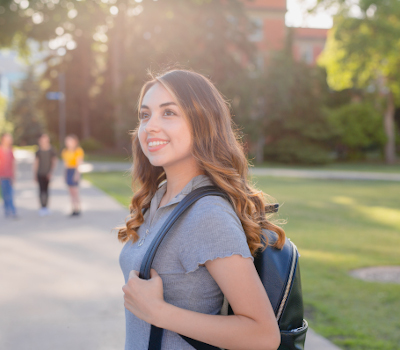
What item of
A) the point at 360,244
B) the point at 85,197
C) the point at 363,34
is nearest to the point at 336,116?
the point at 363,34

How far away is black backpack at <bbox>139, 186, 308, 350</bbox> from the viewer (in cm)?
150

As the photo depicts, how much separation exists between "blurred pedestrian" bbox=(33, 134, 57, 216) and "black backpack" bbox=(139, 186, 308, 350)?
949 centimetres

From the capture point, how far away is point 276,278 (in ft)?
4.94

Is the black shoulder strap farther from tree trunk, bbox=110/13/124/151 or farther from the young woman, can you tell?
tree trunk, bbox=110/13/124/151

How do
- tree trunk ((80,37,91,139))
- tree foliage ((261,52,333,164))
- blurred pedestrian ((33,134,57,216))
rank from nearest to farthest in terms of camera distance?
blurred pedestrian ((33,134,57,216)), tree foliage ((261,52,333,164)), tree trunk ((80,37,91,139))

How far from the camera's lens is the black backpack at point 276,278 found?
1.50 metres

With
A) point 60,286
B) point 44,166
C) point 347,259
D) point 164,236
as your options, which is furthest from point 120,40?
point 164,236

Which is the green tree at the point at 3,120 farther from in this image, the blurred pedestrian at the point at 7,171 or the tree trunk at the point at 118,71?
the blurred pedestrian at the point at 7,171

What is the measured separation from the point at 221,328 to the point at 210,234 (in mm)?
289

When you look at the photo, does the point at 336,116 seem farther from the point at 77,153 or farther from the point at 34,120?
the point at 34,120

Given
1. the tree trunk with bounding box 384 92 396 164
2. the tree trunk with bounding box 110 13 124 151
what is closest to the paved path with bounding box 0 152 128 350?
the tree trunk with bounding box 110 13 124 151

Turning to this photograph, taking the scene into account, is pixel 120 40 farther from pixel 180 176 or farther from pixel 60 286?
pixel 180 176

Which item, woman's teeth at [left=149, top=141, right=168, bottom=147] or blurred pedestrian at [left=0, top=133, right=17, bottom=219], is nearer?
woman's teeth at [left=149, top=141, right=168, bottom=147]

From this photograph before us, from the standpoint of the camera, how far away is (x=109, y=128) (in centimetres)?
5041
